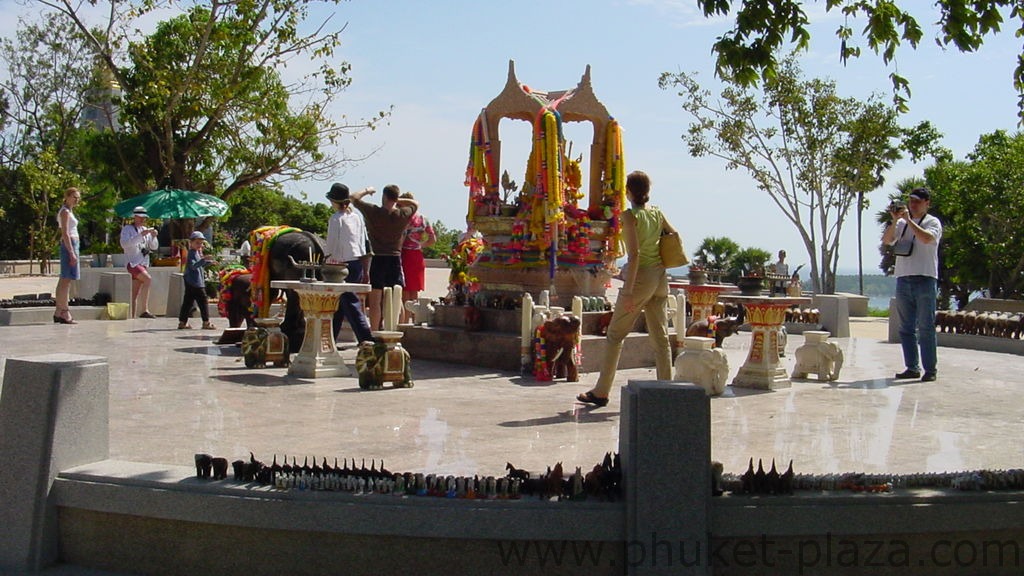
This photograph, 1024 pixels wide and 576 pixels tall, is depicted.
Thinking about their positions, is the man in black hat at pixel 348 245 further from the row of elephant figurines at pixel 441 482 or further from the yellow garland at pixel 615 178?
the row of elephant figurines at pixel 441 482

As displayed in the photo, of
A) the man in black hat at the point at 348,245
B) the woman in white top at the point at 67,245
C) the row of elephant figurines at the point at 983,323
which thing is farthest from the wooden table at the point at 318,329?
the row of elephant figurines at the point at 983,323

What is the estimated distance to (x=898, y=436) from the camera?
7133 mm

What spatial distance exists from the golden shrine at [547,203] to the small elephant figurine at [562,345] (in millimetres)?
1894

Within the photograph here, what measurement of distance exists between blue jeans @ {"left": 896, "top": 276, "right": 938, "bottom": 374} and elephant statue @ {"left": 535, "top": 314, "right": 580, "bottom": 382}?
3559 millimetres

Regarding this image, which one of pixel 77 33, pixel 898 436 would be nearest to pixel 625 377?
pixel 898 436

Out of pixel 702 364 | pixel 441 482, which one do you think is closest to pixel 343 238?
pixel 702 364

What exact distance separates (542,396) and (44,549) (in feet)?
15.7

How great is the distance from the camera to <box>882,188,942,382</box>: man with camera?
1047 cm

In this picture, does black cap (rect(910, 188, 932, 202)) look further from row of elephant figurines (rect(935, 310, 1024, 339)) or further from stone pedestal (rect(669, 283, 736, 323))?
row of elephant figurines (rect(935, 310, 1024, 339))

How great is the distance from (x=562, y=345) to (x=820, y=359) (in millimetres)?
2737

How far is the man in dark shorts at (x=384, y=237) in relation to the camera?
38.5ft

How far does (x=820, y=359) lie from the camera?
1043cm

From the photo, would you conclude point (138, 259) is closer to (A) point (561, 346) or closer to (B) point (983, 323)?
(A) point (561, 346)

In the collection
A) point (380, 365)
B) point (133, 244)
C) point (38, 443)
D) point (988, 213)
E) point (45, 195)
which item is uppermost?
point (45, 195)
